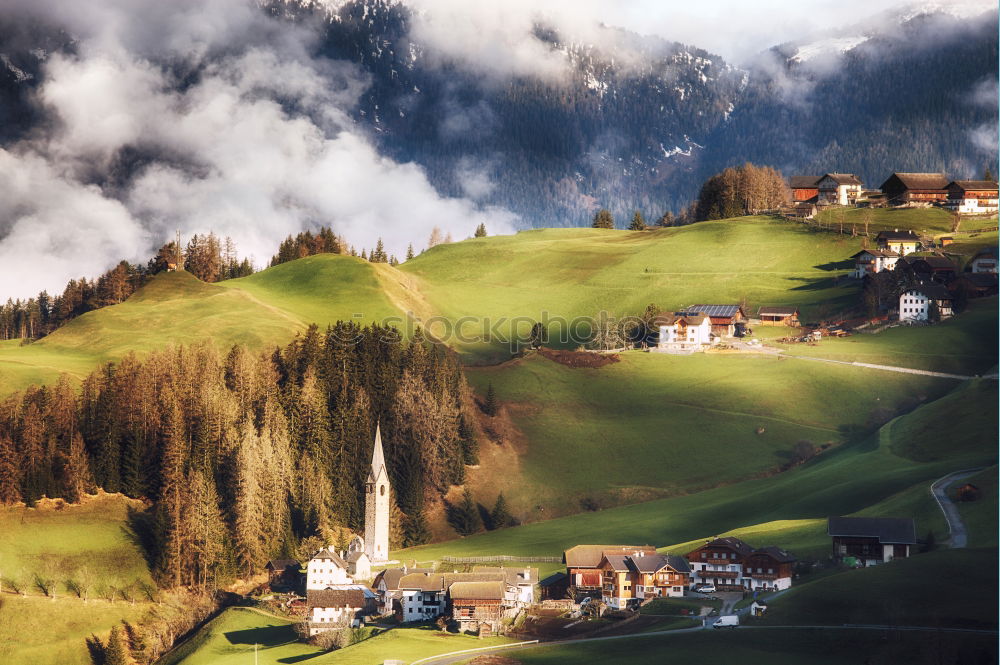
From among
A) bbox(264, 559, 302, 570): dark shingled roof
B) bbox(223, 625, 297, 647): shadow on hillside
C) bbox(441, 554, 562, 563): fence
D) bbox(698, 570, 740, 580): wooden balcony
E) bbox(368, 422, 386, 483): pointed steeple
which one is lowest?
bbox(223, 625, 297, 647): shadow on hillside

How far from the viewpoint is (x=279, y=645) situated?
113312 millimetres

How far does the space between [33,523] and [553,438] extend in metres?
63.6

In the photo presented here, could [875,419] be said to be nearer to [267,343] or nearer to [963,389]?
[963,389]

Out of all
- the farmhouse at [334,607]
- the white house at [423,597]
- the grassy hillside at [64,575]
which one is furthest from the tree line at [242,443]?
the white house at [423,597]

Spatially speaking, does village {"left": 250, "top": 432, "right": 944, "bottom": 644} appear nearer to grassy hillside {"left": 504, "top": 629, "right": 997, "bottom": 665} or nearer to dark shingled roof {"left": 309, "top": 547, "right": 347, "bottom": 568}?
dark shingled roof {"left": 309, "top": 547, "right": 347, "bottom": 568}

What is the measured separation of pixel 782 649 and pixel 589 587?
83.4 ft

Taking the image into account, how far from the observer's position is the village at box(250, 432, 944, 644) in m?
109

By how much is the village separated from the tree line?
679 inches

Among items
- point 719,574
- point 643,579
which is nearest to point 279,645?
point 643,579

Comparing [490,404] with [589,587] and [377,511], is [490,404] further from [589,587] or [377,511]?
[589,587]

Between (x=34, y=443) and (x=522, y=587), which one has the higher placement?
(x=34, y=443)

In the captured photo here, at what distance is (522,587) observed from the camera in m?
115

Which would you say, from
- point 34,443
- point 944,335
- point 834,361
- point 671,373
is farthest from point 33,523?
point 944,335

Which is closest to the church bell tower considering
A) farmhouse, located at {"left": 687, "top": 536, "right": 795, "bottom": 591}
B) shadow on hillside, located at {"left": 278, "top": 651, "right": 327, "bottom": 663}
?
shadow on hillside, located at {"left": 278, "top": 651, "right": 327, "bottom": 663}
